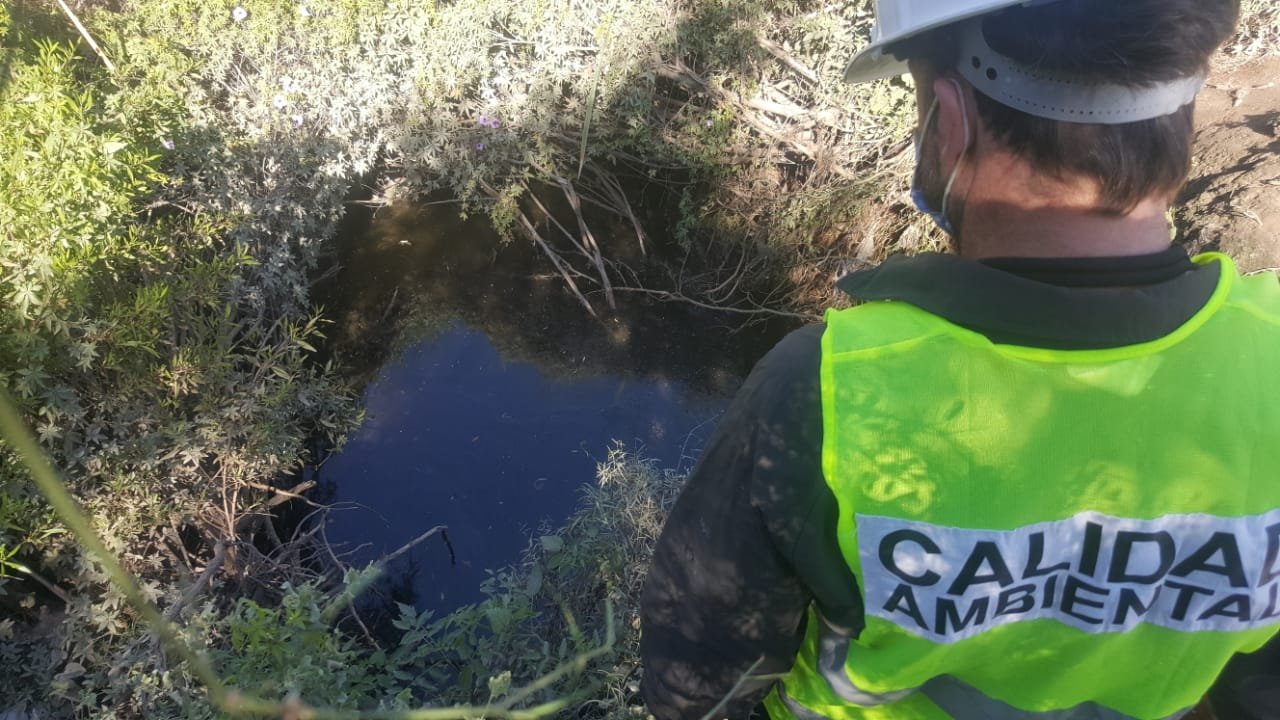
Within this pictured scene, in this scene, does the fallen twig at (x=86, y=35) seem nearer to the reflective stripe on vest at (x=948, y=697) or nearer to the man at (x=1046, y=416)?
the man at (x=1046, y=416)

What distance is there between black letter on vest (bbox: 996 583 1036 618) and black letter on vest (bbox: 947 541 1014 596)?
0.8 inches

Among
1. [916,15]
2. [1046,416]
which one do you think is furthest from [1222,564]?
[916,15]

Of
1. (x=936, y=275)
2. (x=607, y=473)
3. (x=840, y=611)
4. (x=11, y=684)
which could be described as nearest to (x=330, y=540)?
(x=11, y=684)

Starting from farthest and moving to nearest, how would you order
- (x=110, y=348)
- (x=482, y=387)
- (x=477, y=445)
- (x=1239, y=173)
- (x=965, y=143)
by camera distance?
(x=482, y=387) → (x=477, y=445) → (x=1239, y=173) → (x=110, y=348) → (x=965, y=143)

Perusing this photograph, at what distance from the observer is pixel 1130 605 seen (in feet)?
2.84

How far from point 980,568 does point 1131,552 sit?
183mm

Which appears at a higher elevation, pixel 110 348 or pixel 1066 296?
pixel 1066 296

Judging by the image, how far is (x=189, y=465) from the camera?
10.2ft

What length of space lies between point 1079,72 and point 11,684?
12.0 ft

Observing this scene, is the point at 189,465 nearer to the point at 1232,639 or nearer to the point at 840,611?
the point at 840,611

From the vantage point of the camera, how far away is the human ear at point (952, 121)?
3.07ft

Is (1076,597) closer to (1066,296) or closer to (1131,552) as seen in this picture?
(1131,552)

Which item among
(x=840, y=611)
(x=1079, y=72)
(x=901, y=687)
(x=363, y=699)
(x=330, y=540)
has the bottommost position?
(x=330, y=540)

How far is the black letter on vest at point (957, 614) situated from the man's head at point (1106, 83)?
1.68 ft
